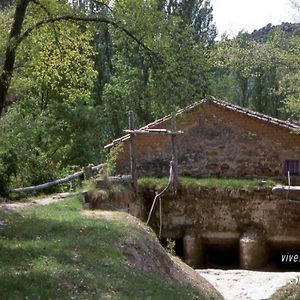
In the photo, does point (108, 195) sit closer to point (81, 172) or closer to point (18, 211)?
point (81, 172)

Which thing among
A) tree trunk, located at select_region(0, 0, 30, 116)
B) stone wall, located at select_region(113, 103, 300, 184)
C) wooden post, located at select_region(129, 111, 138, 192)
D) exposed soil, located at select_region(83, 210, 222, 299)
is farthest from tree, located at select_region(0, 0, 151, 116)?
stone wall, located at select_region(113, 103, 300, 184)

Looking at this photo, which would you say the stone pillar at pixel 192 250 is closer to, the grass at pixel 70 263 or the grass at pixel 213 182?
the grass at pixel 213 182

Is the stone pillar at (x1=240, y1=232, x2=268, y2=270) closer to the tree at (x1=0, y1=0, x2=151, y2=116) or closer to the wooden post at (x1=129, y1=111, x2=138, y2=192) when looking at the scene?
the wooden post at (x1=129, y1=111, x2=138, y2=192)

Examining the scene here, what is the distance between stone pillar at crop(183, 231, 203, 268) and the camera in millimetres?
22172

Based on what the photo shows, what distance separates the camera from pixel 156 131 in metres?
22.3

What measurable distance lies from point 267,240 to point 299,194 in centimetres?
215

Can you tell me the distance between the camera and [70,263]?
36.6ft

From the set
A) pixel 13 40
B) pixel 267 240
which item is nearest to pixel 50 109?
pixel 267 240

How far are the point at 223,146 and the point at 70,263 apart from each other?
45.5 feet

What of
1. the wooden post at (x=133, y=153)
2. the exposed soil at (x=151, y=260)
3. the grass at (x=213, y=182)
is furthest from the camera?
the grass at (x=213, y=182)

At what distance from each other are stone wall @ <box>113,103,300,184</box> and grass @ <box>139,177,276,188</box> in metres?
0.91

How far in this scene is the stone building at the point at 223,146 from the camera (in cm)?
2367

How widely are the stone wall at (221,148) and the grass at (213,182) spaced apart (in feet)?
2.99

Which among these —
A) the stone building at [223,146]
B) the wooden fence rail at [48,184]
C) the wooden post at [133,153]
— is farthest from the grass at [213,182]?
the wooden fence rail at [48,184]
